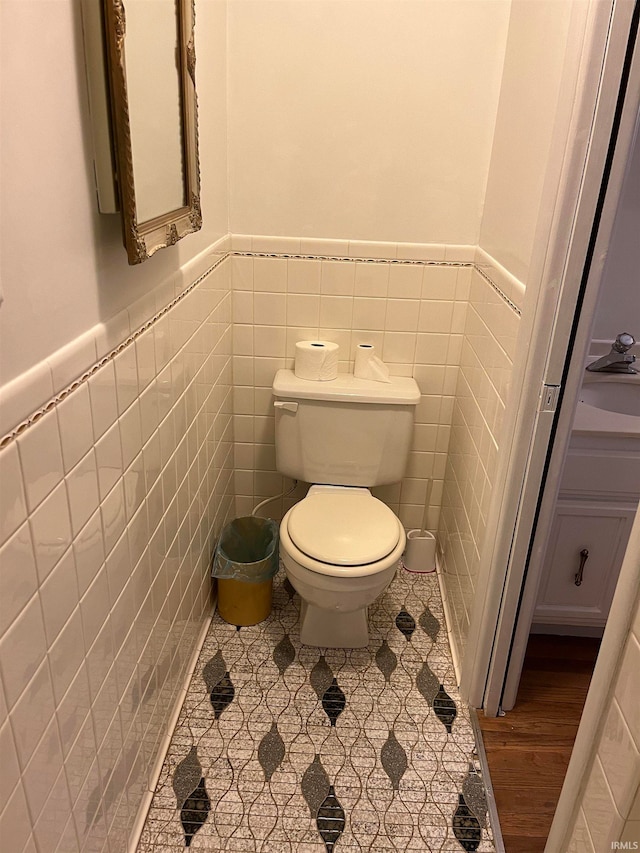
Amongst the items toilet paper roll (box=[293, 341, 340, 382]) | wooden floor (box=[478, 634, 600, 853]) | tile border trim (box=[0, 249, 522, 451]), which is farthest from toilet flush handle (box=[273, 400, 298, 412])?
wooden floor (box=[478, 634, 600, 853])

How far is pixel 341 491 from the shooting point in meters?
2.19

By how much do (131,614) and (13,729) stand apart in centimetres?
47

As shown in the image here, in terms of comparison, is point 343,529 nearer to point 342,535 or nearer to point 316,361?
point 342,535

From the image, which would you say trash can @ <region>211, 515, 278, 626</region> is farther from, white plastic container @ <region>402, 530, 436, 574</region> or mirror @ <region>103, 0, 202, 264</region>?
mirror @ <region>103, 0, 202, 264</region>

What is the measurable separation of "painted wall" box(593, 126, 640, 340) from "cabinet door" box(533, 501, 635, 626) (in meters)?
0.68

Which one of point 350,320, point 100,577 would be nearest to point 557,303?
point 350,320

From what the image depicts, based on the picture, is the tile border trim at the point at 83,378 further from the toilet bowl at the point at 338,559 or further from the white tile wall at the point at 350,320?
the toilet bowl at the point at 338,559

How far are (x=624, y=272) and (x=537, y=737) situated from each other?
1483mm

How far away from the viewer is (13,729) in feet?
2.71

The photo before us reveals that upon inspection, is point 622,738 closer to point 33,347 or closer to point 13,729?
point 13,729

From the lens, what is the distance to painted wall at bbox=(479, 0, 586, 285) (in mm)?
1443

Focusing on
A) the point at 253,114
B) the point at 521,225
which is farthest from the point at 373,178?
the point at 521,225

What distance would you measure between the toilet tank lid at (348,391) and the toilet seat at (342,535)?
1.08ft

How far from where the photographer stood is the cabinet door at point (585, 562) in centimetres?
189
